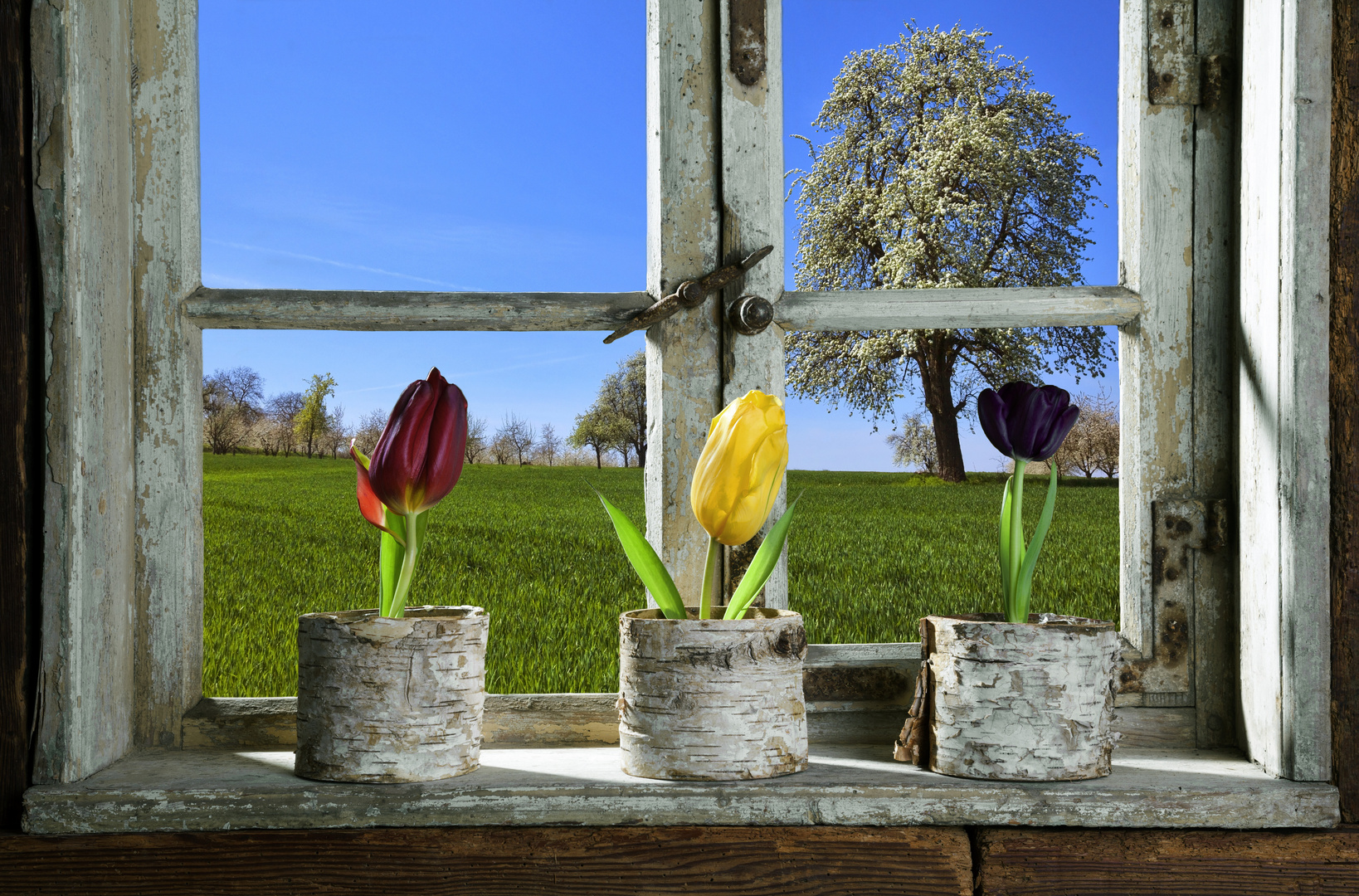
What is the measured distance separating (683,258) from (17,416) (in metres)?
0.71

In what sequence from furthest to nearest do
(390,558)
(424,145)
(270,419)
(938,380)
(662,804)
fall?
(424,145) → (270,419) → (938,380) → (390,558) → (662,804)

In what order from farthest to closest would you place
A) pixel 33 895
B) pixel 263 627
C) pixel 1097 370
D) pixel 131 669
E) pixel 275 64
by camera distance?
pixel 275 64
pixel 1097 370
pixel 263 627
pixel 131 669
pixel 33 895

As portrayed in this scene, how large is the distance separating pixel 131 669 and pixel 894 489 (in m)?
1.13

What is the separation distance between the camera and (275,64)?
186 cm

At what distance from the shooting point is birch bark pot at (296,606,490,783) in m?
0.77

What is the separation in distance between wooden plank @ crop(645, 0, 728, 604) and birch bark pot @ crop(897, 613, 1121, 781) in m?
0.31

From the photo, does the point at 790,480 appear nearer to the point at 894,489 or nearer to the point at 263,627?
the point at 894,489

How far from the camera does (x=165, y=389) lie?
93 centimetres

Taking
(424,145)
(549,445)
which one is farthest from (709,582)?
(424,145)

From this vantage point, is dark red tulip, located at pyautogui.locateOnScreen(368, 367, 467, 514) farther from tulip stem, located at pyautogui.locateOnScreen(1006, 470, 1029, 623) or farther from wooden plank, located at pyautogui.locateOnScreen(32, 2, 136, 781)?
tulip stem, located at pyautogui.locateOnScreen(1006, 470, 1029, 623)

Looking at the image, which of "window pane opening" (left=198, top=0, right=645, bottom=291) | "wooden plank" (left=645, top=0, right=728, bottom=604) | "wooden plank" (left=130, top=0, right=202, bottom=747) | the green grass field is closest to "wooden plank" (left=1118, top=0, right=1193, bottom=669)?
the green grass field

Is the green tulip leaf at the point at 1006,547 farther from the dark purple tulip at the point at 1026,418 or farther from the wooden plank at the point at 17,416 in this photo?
the wooden plank at the point at 17,416

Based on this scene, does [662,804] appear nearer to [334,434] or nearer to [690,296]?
[690,296]

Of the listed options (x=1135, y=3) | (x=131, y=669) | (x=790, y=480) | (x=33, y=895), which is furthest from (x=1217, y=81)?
(x=33, y=895)
